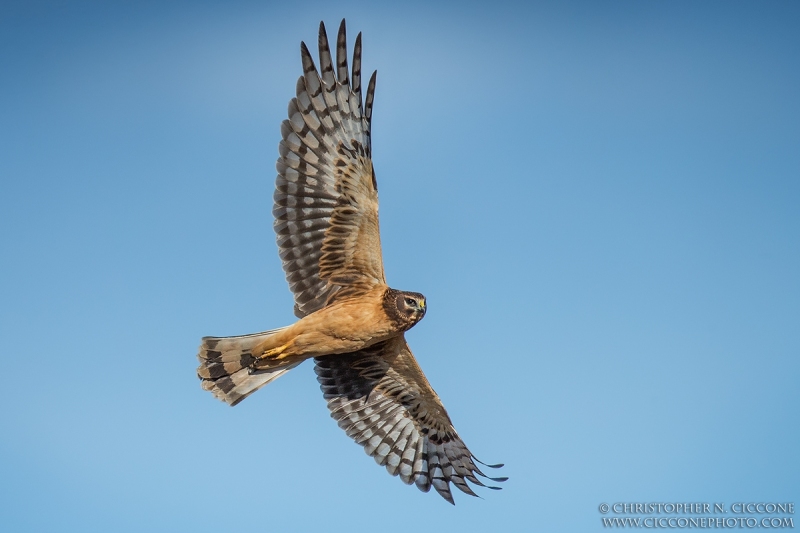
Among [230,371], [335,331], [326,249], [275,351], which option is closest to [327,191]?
[326,249]

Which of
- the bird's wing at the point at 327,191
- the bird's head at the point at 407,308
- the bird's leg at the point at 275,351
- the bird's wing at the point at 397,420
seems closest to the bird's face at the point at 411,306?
the bird's head at the point at 407,308

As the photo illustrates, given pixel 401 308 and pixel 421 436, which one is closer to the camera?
pixel 401 308

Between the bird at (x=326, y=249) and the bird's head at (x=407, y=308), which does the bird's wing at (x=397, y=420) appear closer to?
the bird at (x=326, y=249)

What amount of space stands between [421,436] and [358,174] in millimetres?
4100

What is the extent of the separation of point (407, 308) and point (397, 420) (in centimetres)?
271

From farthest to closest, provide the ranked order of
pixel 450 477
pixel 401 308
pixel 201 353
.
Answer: pixel 450 477
pixel 201 353
pixel 401 308

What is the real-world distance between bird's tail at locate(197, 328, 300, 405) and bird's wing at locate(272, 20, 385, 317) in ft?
3.21

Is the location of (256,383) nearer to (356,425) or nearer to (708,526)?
(356,425)

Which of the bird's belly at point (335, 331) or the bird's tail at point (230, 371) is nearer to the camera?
the bird's belly at point (335, 331)

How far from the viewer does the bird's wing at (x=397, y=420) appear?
11.5 m

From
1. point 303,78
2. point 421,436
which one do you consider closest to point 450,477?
point 421,436

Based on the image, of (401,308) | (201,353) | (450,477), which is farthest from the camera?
(450,477)

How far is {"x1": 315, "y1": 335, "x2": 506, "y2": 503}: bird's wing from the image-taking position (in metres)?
11.5

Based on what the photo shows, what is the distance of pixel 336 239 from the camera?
10.4 metres
